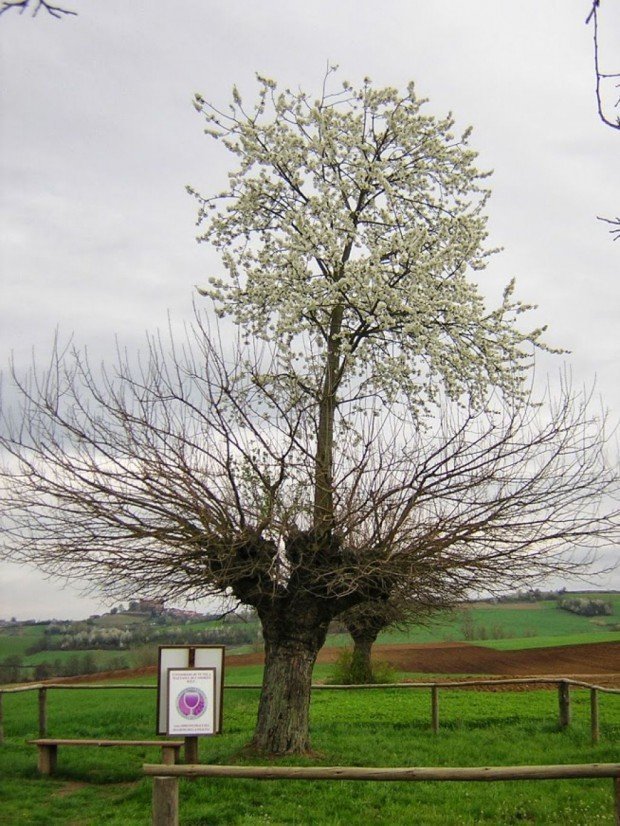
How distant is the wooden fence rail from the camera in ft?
21.7

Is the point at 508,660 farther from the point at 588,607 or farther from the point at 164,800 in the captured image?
the point at 164,800

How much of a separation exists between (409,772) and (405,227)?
1059 centimetres

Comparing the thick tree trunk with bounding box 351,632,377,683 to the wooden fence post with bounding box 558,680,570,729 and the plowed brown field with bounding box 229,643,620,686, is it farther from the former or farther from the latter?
the wooden fence post with bounding box 558,680,570,729

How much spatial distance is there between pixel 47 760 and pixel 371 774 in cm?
737

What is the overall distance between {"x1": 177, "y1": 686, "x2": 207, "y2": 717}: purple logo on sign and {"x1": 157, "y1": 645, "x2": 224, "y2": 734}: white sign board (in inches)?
7.5

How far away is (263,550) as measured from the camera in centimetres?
1203

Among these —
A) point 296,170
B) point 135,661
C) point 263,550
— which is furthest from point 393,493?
point 135,661

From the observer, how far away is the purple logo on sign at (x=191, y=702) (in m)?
11.1

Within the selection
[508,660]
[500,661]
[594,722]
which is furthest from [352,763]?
[508,660]

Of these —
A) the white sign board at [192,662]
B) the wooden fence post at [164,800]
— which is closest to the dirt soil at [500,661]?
the white sign board at [192,662]

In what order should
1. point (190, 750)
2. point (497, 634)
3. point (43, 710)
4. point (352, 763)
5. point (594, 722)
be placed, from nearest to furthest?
point (190, 750)
point (352, 763)
point (594, 722)
point (43, 710)
point (497, 634)

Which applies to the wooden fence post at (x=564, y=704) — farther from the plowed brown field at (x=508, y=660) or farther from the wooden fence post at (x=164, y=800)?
the plowed brown field at (x=508, y=660)

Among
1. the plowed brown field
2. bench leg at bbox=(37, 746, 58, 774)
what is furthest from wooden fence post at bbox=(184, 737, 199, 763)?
the plowed brown field

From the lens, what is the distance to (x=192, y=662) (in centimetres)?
1161
